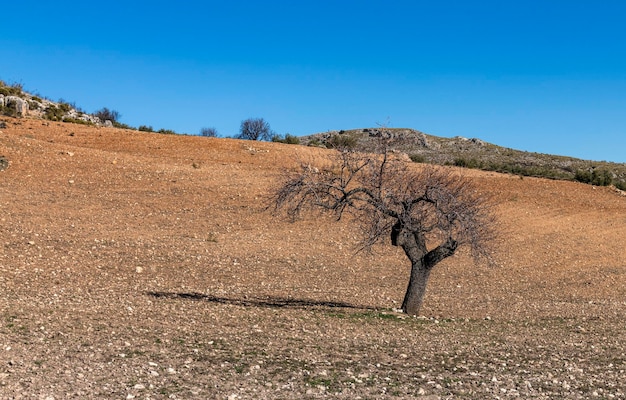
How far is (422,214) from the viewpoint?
16047 millimetres

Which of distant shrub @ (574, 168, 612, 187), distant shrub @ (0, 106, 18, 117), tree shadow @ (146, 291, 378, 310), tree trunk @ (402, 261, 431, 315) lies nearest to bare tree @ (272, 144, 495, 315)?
tree trunk @ (402, 261, 431, 315)

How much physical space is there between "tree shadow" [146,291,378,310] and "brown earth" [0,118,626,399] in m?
0.08

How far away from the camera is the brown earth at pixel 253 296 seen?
9.43m

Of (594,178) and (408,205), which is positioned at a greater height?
(594,178)

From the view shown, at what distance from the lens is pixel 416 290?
15.9m

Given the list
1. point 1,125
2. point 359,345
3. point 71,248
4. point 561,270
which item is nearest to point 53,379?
point 359,345

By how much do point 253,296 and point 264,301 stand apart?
724 millimetres

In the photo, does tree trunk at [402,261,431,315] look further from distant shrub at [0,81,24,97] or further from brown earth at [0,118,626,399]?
distant shrub at [0,81,24,97]

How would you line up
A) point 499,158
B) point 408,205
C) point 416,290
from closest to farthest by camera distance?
point 408,205
point 416,290
point 499,158

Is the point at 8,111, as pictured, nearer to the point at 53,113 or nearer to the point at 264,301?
the point at 53,113

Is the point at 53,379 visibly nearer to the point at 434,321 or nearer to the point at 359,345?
the point at 359,345

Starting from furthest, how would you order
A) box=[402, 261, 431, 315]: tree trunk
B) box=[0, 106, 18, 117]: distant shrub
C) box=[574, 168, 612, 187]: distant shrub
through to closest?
box=[0, 106, 18, 117]: distant shrub, box=[574, 168, 612, 187]: distant shrub, box=[402, 261, 431, 315]: tree trunk

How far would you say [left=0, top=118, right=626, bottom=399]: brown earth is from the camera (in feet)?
30.9

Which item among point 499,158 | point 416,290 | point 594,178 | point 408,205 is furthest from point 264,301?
point 499,158
